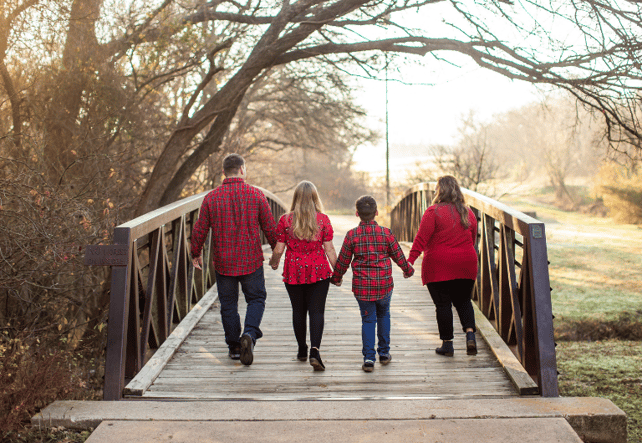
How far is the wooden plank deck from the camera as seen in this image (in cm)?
368

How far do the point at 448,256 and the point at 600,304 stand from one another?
26.2 ft

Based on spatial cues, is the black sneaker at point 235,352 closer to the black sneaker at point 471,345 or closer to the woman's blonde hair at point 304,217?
the woman's blonde hair at point 304,217

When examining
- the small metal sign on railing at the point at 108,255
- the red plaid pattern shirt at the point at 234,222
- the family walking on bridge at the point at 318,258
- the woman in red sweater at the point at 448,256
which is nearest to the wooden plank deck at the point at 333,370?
the family walking on bridge at the point at 318,258

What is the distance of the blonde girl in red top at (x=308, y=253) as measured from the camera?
13.1 feet

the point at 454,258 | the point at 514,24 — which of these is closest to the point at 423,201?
the point at 514,24

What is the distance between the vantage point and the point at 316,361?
4.04 meters

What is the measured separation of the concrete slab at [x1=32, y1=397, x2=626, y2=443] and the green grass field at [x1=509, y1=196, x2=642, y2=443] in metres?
1.62

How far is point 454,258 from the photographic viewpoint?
4.24m

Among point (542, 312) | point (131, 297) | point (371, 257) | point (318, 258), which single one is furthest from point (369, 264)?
point (131, 297)

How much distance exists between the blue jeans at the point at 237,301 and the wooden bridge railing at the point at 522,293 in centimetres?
178

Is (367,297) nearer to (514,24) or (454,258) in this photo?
(454,258)

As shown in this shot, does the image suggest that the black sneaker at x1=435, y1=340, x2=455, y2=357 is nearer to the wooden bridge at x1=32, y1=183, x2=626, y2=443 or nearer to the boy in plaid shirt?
the wooden bridge at x1=32, y1=183, x2=626, y2=443

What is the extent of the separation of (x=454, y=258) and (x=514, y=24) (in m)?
5.46

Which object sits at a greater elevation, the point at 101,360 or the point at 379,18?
the point at 379,18
